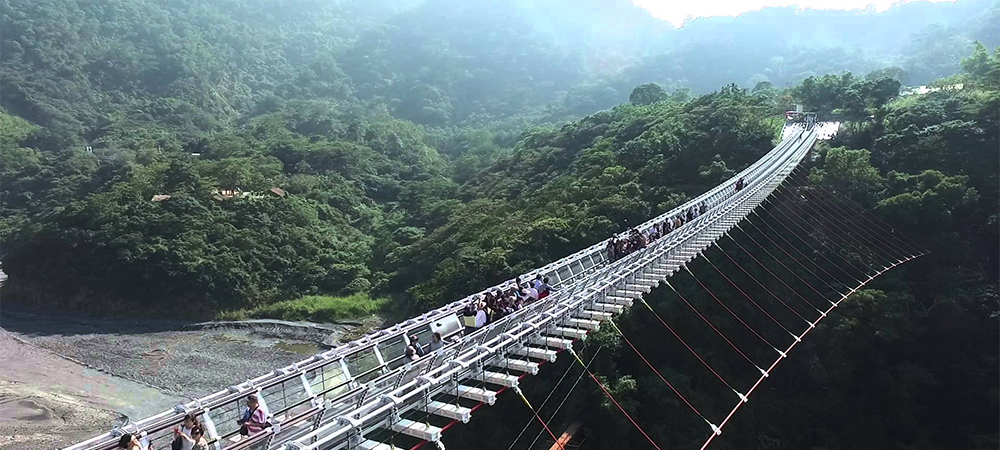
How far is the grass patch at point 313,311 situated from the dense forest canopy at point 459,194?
1.51 ft

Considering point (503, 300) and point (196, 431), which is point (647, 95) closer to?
point (503, 300)

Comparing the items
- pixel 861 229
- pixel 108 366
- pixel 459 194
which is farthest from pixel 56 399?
pixel 861 229

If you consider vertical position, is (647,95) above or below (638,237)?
above

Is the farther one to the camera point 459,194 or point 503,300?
point 459,194

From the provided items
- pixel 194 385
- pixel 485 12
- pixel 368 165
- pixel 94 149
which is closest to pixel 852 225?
pixel 194 385

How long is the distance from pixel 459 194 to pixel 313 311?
16723 mm

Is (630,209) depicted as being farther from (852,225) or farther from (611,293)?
(611,293)

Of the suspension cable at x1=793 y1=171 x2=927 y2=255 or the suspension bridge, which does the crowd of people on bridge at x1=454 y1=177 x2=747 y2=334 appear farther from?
the suspension cable at x1=793 y1=171 x2=927 y2=255

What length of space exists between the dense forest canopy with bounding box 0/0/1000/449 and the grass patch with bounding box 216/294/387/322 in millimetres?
461

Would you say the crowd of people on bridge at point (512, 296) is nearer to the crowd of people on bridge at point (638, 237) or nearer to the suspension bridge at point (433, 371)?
the crowd of people on bridge at point (638, 237)

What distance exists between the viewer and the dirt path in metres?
16.5

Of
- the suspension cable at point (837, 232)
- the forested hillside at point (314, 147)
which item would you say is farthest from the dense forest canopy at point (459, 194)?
the suspension cable at point (837, 232)

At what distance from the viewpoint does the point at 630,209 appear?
2477cm

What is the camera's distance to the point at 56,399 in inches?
734
